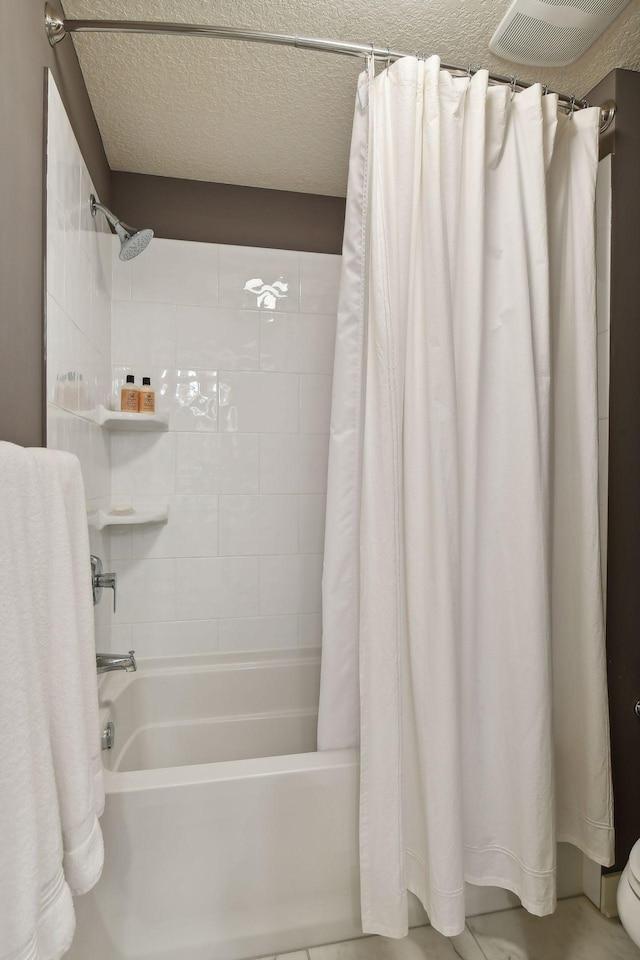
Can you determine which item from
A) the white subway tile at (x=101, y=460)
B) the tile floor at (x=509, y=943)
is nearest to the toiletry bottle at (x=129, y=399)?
the white subway tile at (x=101, y=460)

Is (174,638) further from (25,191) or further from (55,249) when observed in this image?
(25,191)

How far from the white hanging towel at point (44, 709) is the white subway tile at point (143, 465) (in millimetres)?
1165

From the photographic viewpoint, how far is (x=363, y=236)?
1.38 metres

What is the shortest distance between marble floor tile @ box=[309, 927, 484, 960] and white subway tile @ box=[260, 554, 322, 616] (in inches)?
43.9

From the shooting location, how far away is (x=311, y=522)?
235 cm

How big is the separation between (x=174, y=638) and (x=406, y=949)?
128 cm

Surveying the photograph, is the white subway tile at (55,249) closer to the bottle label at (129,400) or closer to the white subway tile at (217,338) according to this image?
the bottle label at (129,400)

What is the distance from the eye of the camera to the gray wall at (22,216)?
1.01 meters

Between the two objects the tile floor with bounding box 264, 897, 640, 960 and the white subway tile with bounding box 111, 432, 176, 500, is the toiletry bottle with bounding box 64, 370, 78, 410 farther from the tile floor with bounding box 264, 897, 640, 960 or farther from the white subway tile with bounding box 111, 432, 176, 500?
the tile floor with bounding box 264, 897, 640, 960

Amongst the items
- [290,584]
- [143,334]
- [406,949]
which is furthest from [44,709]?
[143,334]

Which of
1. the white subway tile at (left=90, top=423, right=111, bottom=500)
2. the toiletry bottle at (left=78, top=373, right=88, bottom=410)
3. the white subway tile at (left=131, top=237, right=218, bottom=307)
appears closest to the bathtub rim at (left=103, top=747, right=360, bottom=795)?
the white subway tile at (left=90, top=423, right=111, bottom=500)

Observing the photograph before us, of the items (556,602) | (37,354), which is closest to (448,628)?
(556,602)

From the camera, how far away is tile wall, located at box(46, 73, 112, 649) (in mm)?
1299

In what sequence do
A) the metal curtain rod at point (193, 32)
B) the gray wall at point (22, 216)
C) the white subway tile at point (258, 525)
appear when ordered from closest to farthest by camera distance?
the gray wall at point (22, 216) → the metal curtain rod at point (193, 32) → the white subway tile at point (258, 525)
